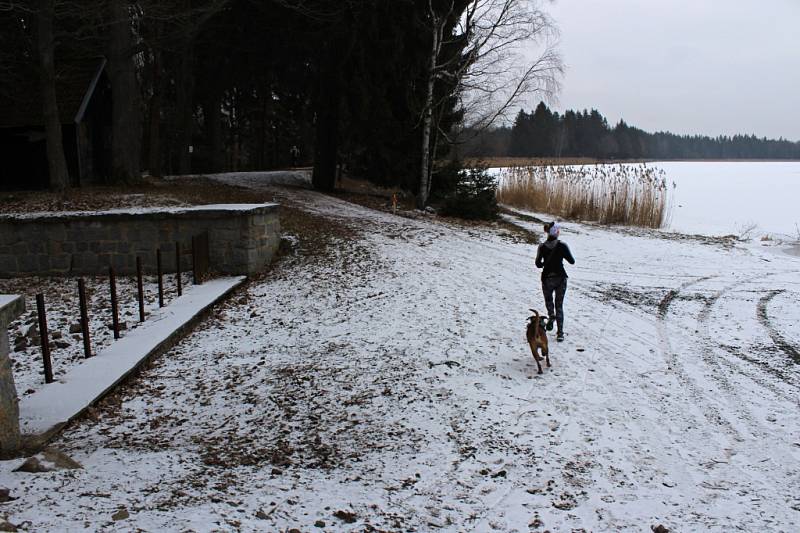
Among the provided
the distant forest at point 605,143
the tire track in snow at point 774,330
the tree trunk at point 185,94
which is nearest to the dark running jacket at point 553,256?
the tire track in snow at point 774,330

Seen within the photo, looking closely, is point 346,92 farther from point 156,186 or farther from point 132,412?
point 132,412

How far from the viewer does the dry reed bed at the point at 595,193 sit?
59.4 ft

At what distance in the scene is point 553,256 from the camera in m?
7.06

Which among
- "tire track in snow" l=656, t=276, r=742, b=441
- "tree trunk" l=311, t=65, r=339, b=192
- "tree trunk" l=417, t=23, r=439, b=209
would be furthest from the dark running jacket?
"tree trunk" l=311, t=65, r=339, b=192

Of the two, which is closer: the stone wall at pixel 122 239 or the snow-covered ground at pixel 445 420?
the snow-covered ground at pixel 445 420

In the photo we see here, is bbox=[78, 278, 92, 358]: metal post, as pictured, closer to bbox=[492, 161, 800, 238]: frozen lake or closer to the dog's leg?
the dog's leg

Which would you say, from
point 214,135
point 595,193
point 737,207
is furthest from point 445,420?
point 214,135

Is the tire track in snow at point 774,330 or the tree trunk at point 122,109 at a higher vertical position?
the tree trunk at point 122,109

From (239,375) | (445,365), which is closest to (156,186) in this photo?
(239,375)

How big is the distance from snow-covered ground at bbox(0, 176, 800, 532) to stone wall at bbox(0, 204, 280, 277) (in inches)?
37.3

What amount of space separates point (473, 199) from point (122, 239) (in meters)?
9.06

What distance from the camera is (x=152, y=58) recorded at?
2773 cm

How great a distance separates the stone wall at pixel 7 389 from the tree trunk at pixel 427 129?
43.5 feet

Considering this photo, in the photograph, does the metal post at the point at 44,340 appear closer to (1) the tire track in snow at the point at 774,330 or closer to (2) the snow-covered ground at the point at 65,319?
(2) the snow-covered ground at the point at 65,319
